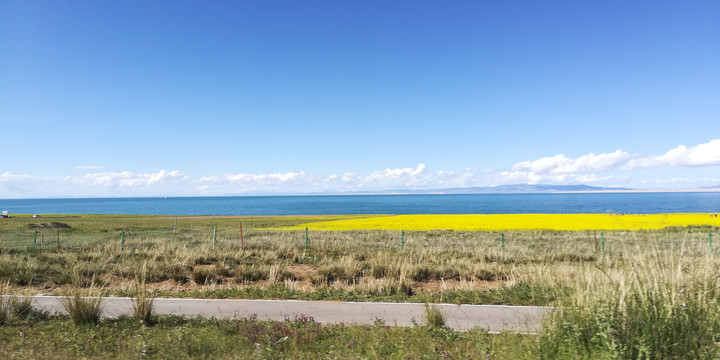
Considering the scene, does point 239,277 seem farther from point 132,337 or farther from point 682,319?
point 682,319

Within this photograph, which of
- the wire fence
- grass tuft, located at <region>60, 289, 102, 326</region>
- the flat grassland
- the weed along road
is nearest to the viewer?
the flat grassland

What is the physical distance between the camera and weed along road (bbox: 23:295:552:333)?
26.9 feet

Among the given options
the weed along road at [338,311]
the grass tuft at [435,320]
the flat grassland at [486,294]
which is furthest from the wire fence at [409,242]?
the grass tuft at [435,320]

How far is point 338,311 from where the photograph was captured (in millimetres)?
9258

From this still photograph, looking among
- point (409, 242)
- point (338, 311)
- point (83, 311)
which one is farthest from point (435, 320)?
point (409, 242)

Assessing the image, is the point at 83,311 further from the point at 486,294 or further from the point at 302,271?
the point at 486,294

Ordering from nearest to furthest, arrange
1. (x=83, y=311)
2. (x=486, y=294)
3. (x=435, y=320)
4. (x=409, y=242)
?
(x=83, y=311), (x=435, y=320), (x=486, y=294), (x=409, y=242)

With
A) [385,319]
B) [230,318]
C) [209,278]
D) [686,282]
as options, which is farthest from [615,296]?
[209,278]

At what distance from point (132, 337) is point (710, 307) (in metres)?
8.56

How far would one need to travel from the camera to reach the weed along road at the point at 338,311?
8203 millimetres

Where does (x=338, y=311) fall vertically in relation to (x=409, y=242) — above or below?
above

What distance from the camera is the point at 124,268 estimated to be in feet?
47.9

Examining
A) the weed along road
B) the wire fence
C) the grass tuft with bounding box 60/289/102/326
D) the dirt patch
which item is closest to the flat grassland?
the dirt patch

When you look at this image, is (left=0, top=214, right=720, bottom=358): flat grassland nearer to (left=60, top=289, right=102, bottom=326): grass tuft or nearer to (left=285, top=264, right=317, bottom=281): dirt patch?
(left=285, top=264, right=317, bottom=281): dirt patch
